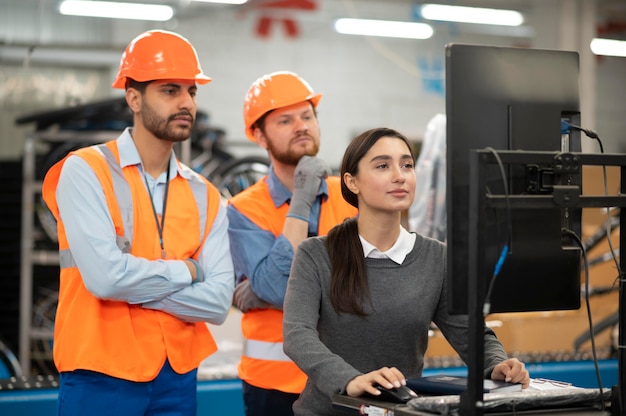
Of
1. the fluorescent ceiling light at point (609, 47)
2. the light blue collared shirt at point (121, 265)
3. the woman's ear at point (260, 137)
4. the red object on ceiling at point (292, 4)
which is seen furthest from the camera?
the fluorescent ceiling light at point (609, 47)

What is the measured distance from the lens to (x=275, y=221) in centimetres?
296

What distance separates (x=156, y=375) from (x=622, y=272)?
1.37 meters

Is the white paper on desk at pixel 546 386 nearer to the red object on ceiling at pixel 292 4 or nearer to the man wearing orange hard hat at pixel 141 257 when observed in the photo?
the man wearing orange hard hat at pixel 141 257

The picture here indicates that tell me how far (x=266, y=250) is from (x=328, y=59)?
9.47m

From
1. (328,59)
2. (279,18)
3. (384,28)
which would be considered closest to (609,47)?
(384,28)

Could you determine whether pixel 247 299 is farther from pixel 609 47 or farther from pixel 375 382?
pixel 609 47

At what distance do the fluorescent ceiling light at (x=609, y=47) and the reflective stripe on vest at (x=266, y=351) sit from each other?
9820 millimetres

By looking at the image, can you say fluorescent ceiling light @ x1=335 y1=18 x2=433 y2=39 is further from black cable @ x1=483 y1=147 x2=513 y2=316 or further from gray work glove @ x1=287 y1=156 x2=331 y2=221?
black cable @ x1=483 y1=147 x2=513 y2=316

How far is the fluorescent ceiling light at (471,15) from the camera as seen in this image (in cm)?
1126

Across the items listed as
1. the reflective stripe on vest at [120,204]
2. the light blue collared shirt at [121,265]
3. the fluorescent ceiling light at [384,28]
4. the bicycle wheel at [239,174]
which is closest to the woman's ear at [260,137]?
the light blue collared shirt at [121,265]

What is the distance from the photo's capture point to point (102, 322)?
254 centimetres

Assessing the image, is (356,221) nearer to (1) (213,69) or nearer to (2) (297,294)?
(2) (297,294)

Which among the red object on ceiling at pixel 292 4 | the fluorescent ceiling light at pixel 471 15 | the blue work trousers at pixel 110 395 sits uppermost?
the red object on ceiling at pixel 292 4


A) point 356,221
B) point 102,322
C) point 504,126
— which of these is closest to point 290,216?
point 356,221
